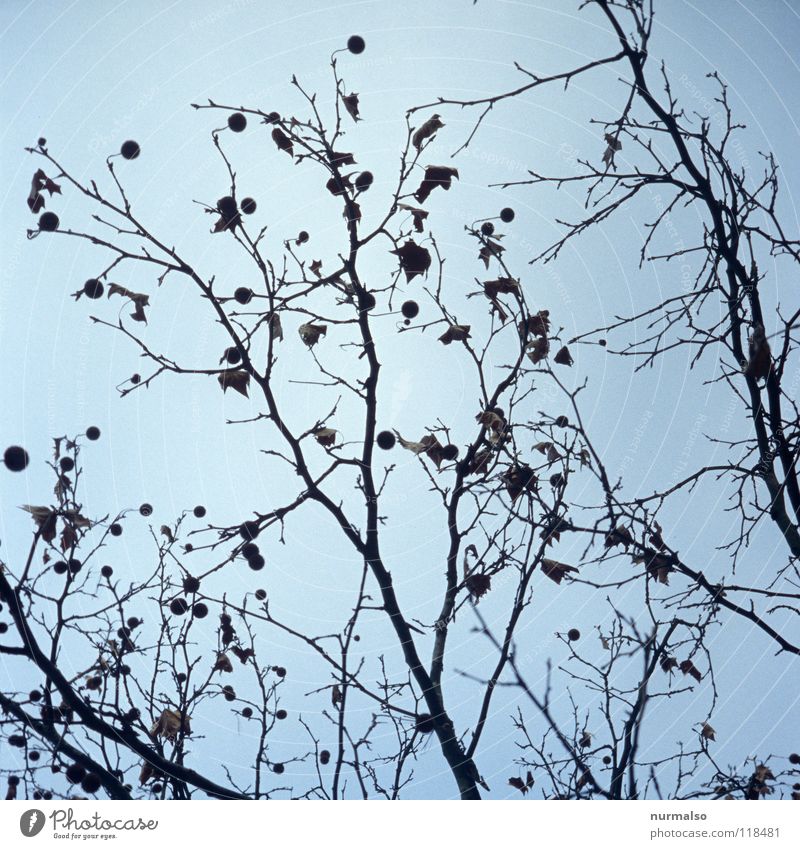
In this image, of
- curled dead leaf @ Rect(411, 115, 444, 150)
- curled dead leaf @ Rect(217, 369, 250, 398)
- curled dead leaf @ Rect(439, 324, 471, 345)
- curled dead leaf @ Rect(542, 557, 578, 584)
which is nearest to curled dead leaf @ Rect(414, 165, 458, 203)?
curled dead leaf @ Rect(411, 115, 444, 150)

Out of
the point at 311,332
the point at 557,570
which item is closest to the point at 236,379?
the point at 311,332

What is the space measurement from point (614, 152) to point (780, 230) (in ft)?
1.50

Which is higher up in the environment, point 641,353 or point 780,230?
point 780,230

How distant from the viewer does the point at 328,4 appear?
5.31ft
